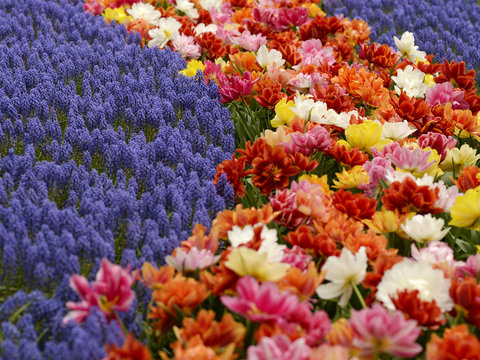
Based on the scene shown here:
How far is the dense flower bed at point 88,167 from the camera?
1595 millimetres

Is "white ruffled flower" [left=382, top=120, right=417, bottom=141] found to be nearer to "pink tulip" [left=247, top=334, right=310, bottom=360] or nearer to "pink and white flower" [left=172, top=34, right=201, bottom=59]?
"pink tulip" [left=247, top=334, right=310, bottom=360]

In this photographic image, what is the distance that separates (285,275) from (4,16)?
3097 millimetres

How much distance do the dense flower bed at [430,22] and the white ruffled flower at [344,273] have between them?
288 cm

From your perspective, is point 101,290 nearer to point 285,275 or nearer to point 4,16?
point 285,275

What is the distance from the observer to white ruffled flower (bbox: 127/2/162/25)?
13.6 ft

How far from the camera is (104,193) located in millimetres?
2104

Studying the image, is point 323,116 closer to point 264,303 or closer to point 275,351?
point 264,303

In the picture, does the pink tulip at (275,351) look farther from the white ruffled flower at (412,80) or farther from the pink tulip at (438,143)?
the white ruffled flower at (412,80)

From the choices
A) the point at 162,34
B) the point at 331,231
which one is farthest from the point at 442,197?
the point at 162,34

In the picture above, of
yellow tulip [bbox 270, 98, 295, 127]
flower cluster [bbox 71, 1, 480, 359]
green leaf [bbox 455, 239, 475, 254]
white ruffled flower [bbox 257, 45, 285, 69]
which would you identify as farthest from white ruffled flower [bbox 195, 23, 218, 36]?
green leaf [bbox 455, 239, 475, 254]

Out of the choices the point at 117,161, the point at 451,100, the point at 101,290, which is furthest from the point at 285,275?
the point at 451,100

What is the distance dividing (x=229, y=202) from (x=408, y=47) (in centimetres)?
195

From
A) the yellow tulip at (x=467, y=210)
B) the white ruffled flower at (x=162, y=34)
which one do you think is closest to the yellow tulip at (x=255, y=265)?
the yellow tulip at (x=467, y=210)

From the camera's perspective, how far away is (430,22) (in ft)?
15.7
